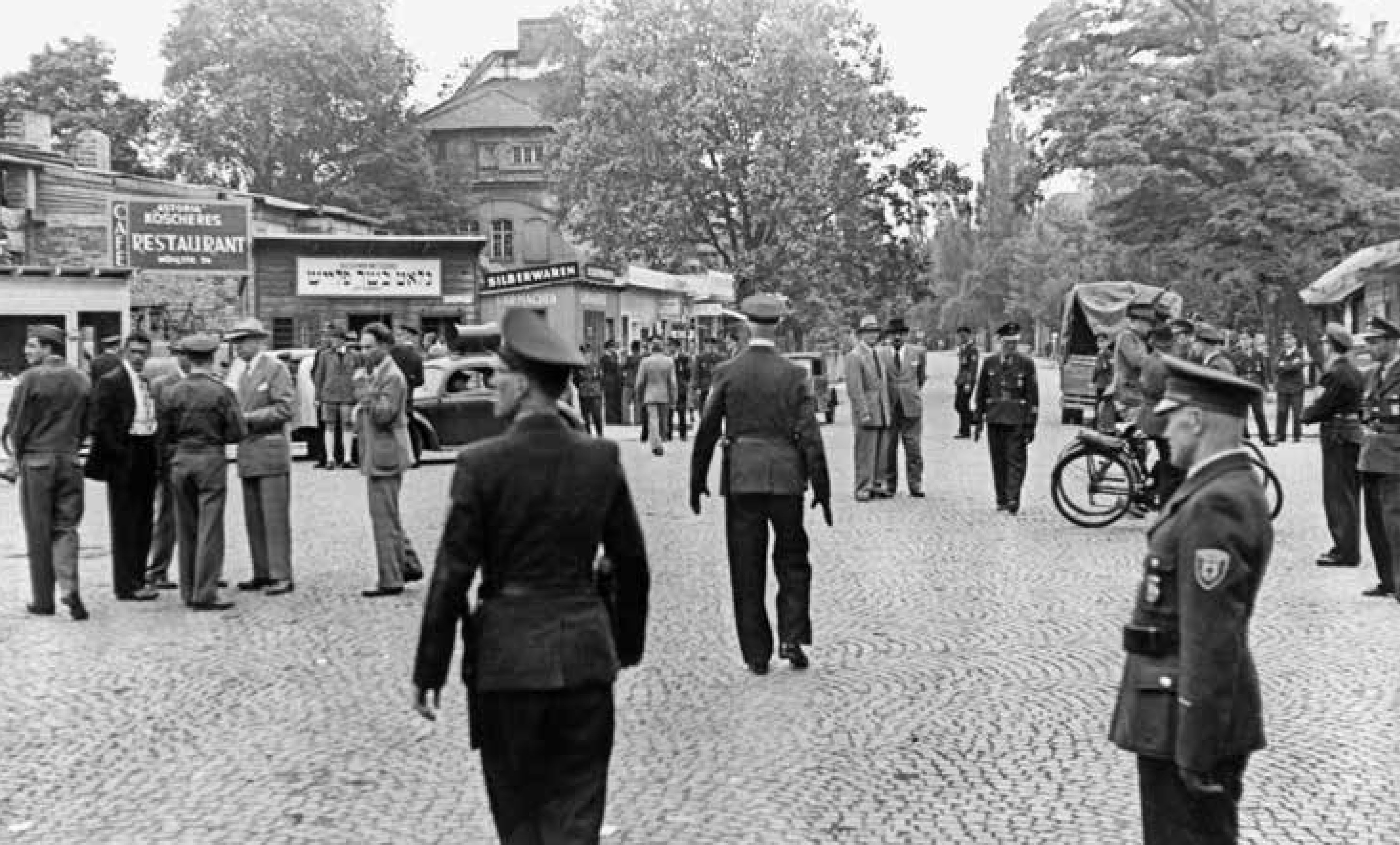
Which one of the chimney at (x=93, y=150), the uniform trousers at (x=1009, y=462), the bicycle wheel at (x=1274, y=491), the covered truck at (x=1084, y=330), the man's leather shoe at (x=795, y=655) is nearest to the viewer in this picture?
the man's leather shoe at (x=795, y=655)

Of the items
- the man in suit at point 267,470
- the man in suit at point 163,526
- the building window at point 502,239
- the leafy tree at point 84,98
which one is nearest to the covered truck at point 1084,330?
the man in suit at point 267,470

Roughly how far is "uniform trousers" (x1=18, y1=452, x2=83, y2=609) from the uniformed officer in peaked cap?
7.35m

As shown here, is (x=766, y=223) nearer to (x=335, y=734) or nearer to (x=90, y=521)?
(x=90, y=521)

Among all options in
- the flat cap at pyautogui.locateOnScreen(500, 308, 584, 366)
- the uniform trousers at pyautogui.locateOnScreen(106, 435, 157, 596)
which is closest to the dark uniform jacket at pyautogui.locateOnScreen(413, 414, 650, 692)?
the flat cap at pyautogui.locateOnScreen(500, 308, 584, 366)

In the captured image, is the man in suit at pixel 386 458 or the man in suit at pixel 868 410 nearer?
the man in suit at pixel 386 458

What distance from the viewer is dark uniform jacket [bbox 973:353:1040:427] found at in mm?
14305

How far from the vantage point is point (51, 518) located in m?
9.33

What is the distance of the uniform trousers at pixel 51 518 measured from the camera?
9.30 m

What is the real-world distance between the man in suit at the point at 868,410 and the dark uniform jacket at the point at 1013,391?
130cm

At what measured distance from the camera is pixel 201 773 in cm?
580

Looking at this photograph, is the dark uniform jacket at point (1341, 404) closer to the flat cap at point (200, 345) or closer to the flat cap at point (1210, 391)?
the flat cap at point (200, 345)

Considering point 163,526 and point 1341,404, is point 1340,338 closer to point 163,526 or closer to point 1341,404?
point 1341,404

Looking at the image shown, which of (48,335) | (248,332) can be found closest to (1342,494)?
(248,332)

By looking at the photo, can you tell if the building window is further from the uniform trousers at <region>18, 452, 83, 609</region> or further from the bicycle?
the uniform trousers at <region>18, 452, 83, 609</region>
